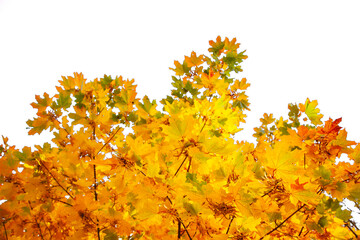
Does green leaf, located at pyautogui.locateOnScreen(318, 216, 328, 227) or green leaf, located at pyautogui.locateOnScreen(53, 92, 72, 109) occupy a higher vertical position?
green leaf, located at pyautogui.locateOnScreen(53, 92, 72, 109)

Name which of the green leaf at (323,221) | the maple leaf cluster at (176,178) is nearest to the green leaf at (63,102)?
the maple leaf cluster at (176,178)

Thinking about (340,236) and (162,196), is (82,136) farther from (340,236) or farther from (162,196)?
(340,236)

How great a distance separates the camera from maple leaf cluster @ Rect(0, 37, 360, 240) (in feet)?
3.49

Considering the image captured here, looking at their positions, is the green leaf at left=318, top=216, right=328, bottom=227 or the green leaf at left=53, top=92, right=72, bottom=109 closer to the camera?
the green leaf at left=318, top=216, right=328, bottom=227

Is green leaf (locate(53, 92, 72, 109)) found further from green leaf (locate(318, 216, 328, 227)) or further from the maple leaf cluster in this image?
green leaf (locate(318, 216, 328, 227))

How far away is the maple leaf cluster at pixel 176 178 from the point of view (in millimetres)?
1063

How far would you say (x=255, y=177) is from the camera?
1.12 meters

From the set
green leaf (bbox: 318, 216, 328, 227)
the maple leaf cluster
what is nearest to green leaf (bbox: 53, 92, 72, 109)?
the maple leaf cluster

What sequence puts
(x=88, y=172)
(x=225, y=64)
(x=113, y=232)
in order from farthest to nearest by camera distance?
(x=225, y=64) < (x=88, y=172) < (x=113, y=232)

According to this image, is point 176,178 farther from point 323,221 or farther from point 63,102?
point 63,102

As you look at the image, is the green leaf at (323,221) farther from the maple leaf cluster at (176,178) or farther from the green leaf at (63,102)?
the green leaf at (63,102)

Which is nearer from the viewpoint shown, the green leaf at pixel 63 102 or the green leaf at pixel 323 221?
the green leaf at pixel 323 221

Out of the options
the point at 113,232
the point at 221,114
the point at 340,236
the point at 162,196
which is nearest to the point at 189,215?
the point at 162,196

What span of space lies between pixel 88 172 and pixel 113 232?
0.39m
